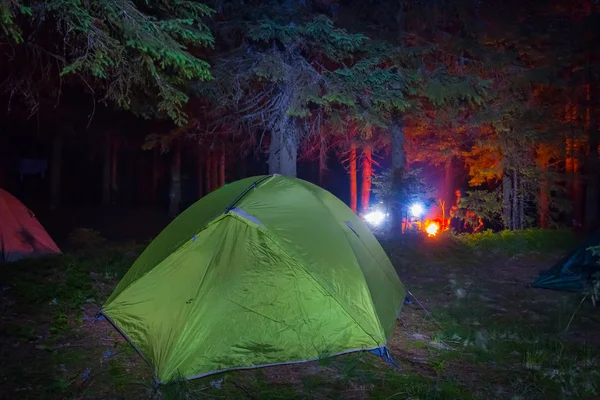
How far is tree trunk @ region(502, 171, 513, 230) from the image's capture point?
15.1 metres

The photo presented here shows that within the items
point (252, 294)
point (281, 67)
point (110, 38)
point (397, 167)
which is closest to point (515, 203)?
point (397, 167)

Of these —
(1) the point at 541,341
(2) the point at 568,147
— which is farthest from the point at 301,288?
(2) the point at 568,147

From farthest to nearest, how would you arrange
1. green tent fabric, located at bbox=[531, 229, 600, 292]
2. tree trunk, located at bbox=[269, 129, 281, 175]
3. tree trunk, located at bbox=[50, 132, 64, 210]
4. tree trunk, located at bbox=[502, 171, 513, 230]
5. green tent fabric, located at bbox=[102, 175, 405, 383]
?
tree trunk, located at bbox=[50, 132, 64, 210], tree trunk, located at bbox=[502, 171, 513, 230], tree trunk, located at bbox=[269, 129, 281, 175], green tent fabric, located at bbox=[531, 229, 600, 292], green tent fabric, located at bbox=[102, 175, 405, 383]

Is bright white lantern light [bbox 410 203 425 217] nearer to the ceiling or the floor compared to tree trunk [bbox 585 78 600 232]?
nearer to the floor

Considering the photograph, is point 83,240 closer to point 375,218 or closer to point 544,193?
point 375,218

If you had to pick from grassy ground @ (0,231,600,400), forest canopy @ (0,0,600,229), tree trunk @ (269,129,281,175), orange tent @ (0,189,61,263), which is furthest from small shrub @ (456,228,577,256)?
orange tent @ (0,189,61,263)

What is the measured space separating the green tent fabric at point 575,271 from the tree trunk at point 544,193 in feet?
22.2

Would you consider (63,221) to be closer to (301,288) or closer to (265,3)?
(265,3)

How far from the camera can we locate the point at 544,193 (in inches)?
597

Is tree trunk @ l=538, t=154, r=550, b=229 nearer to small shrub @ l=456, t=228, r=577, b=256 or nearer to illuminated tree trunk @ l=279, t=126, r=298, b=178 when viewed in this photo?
small shrub @ l=456, t=228, r=577, b=256

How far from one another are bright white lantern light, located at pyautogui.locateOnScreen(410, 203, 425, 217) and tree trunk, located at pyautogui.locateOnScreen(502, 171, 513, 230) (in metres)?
3.02

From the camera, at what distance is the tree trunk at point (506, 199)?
49.7 ft

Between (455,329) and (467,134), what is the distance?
32.4 ft

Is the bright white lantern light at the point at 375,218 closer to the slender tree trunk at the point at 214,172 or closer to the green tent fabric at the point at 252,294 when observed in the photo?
the green tent fabric at the point at 252,294
